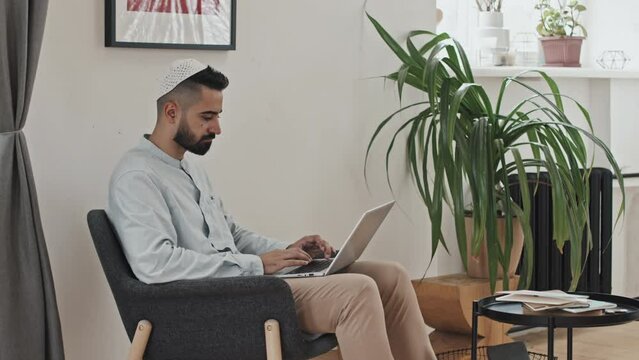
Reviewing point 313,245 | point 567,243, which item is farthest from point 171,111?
point 567,243

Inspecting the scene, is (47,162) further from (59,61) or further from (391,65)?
(391,65)

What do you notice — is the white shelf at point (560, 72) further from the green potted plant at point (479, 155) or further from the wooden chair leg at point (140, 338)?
the wooden chair leg at point (140, 338)

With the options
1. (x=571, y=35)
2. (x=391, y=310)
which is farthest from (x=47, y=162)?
(x=571, y=35)

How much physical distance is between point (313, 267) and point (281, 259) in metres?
0.21

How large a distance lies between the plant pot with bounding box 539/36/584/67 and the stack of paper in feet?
7.86

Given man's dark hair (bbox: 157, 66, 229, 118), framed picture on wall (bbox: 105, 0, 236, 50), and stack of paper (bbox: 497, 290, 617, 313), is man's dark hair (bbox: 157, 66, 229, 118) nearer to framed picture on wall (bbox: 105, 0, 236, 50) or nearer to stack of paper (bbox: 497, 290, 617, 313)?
framed picture on wall (bbox: 105, 0, 236, 50)

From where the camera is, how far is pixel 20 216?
320cm

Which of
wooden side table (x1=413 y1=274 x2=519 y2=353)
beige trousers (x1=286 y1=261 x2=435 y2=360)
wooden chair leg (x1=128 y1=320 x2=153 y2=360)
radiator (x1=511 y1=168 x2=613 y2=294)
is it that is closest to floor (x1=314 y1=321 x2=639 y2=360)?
radiator (x1=511 y1=168 x2=613 y2=294)

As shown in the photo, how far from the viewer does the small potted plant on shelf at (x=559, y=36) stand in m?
5.53

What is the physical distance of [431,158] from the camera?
15.6ft

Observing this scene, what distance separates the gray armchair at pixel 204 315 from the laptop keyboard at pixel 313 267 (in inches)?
13.4

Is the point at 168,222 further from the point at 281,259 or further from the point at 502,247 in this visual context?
the point at 502,247

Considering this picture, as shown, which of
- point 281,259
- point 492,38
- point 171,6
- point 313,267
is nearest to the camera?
point 281,259

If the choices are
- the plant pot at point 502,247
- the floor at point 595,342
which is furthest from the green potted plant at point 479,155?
the floor at point 595,342
